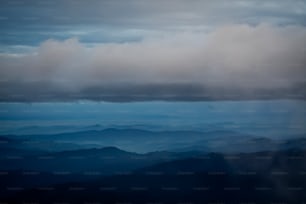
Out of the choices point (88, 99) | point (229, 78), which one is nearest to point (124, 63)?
point (88, 99)

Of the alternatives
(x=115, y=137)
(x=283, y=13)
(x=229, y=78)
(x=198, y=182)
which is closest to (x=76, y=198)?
(x=115, y=137)

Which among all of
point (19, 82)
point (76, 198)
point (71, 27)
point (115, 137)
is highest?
point (71, 27)

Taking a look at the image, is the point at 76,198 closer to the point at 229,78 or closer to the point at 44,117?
the point at 44,117

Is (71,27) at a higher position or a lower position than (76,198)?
higher

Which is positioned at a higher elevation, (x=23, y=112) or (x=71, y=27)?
(x=71, y=27)

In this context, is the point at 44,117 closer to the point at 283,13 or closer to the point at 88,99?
the point at 88,99

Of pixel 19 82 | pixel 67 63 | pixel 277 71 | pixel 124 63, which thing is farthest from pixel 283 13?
pixel 19 82

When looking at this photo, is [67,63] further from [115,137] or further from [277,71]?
[277,71]

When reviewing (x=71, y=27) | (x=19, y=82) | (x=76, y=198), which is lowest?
(x=76, y=198)
